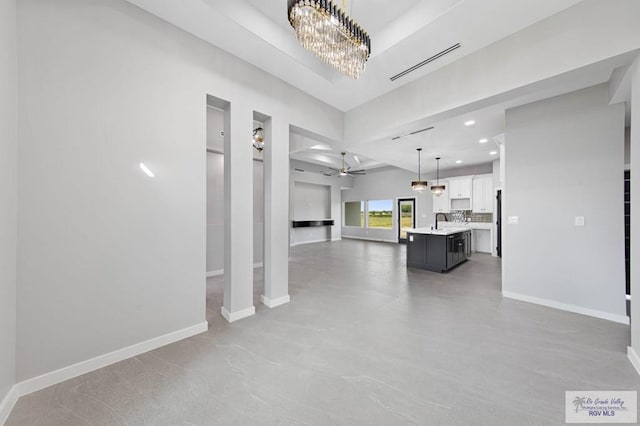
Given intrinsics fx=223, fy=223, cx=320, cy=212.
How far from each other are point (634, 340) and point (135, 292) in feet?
14.9

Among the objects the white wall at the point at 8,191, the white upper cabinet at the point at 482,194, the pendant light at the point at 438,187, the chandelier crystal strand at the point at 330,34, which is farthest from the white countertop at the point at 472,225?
the white wall at the point at 8,191

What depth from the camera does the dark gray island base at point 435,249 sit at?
16.8 ft

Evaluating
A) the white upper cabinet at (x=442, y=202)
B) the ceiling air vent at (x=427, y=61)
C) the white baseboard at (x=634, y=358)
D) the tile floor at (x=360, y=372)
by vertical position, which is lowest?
the tile floor at (x=360, y=372)

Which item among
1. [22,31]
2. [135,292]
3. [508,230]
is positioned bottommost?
[135,292]

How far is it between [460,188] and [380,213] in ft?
12.1

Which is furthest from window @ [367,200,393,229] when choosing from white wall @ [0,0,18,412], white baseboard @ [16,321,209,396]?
white wall @ [0,0,18,412]

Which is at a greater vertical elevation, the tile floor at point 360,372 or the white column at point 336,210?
the white column at point 336,210

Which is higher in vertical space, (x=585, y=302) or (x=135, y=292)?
(x=135, y=292)

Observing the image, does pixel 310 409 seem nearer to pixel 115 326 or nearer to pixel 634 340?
pixel 115 326

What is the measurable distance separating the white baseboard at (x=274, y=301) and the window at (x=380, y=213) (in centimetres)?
833

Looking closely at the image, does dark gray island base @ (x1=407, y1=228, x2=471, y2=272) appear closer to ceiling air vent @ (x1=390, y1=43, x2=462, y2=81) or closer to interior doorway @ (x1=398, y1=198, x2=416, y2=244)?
ceiling air vent @ (x1=390, y1=43, x2=462, y2=81)

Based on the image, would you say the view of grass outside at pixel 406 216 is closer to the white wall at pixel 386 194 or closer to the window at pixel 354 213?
the white wall at pixel 386 194

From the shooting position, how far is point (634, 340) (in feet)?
6.53

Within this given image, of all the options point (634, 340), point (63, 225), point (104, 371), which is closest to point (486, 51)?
point (634, 340)
